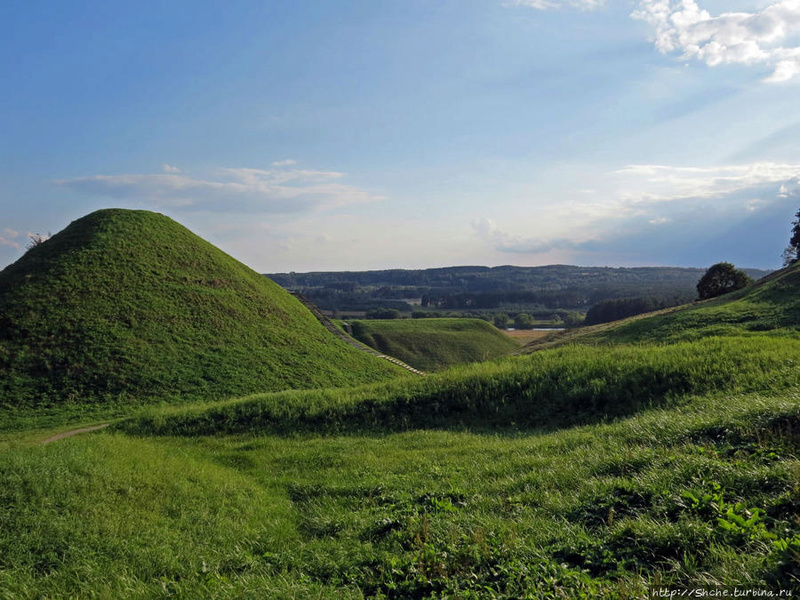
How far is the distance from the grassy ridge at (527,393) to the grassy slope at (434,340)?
36.9 metres

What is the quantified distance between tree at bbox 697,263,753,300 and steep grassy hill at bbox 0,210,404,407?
35358mm

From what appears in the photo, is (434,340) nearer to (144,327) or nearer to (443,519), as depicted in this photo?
(144,327)

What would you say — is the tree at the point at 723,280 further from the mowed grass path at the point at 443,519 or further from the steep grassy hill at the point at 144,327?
the mowed grass path at the point at 443,519

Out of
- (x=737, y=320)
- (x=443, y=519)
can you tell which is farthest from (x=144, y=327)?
(x=737, y=320)

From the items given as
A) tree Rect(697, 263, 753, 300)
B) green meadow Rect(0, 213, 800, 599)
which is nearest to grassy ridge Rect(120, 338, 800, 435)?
green meadow Rect(0, 213, 800, 599)

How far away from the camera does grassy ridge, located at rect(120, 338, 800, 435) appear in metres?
13.0

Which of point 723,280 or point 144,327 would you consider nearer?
point 144,327

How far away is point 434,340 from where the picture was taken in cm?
6469

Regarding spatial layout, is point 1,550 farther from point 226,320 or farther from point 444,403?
point 226,320

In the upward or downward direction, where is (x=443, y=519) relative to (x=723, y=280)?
downward

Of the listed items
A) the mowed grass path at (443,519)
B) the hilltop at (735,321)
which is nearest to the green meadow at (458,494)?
the mowed grass path at (443,519)

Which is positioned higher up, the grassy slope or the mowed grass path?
the mowed grass path

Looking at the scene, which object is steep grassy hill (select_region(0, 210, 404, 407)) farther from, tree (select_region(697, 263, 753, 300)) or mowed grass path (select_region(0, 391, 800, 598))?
tree (select_region(697, 263, 753, 300))

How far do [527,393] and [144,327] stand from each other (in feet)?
88.4
